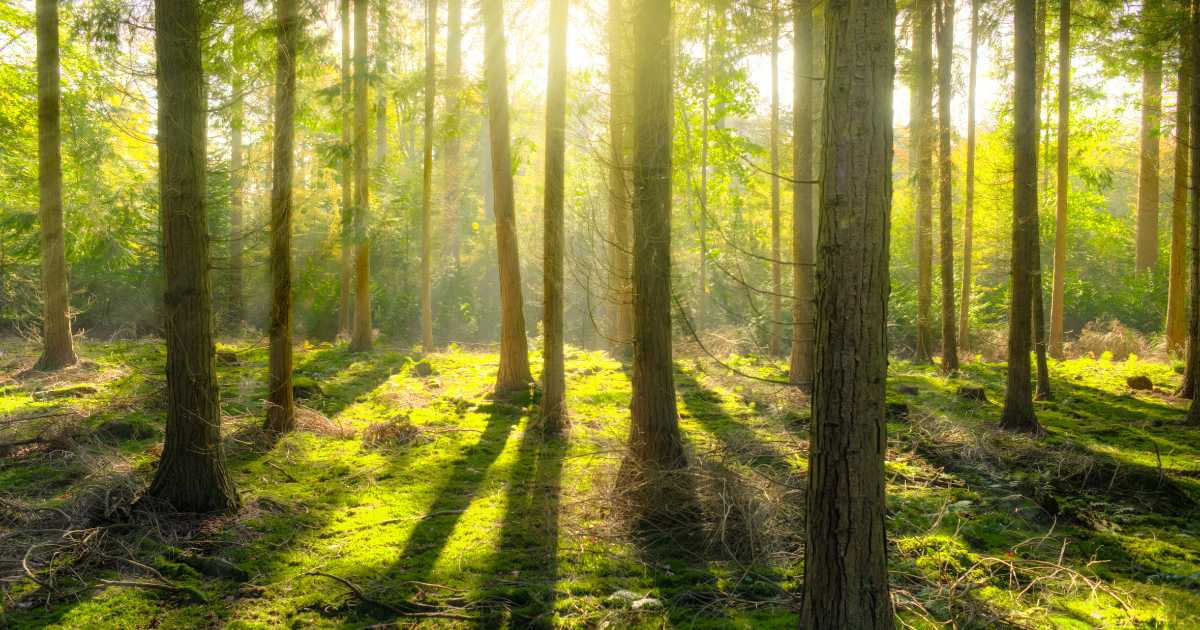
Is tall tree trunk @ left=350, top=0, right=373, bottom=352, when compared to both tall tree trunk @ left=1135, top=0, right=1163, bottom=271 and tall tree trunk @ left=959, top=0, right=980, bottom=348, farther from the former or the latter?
tall tree trunk @ left=1135, top=0, right=1163, bottom=271

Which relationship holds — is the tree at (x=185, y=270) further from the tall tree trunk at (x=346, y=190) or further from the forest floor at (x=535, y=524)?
the tall tree trunk at (x=346, y=190)

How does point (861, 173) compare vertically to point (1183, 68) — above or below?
Result: below

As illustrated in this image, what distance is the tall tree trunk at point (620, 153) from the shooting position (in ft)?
20.9

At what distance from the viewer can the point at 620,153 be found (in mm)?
8906

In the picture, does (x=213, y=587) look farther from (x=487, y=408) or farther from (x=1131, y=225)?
(x=1131, y=225)

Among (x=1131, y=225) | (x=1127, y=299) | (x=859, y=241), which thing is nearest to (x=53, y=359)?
(x=859, y=241)

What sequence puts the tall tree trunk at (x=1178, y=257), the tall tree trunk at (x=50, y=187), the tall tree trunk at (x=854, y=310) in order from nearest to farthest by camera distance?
the tall tree trunk at (x=854, y=310) → the tall tree trunk at (x=50, y=187) → the tall tree trunk at (x=1178, y=257)

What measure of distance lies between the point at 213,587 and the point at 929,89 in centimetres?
1384

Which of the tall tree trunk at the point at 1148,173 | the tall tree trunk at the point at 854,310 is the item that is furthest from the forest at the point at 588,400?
the tall tree trunk at the point at 1148,173

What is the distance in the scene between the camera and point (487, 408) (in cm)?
1032

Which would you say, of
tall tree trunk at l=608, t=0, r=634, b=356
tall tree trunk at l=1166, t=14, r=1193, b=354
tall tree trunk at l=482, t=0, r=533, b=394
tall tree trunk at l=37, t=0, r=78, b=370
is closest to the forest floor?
tall tree trunk at l=482, t=0, r=533, b=394

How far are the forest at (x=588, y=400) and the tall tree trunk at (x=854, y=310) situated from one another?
1 cm

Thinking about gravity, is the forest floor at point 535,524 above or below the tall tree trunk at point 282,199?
below

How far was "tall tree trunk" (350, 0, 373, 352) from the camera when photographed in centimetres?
1275
